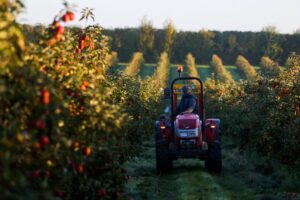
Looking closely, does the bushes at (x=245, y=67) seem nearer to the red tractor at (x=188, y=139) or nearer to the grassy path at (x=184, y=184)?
the grassy path at (x=184, y=184)

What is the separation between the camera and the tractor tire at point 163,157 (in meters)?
14.9

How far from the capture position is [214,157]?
1511 cm

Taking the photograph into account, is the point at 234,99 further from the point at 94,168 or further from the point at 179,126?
the point at 94,168

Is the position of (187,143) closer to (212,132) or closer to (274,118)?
(212,132)

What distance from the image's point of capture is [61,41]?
300 inches

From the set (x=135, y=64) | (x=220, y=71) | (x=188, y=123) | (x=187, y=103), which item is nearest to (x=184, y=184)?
(x=188, y=123)

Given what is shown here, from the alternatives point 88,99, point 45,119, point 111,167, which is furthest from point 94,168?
point 45,119

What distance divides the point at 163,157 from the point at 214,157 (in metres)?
1.29

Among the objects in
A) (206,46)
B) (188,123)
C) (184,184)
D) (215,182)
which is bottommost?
(215,182)

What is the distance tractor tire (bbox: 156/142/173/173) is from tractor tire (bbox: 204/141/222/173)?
39.3 inches

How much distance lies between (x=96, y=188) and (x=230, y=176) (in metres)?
8.09

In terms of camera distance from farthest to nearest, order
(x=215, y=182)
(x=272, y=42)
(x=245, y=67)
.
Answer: (x=272, y=42)
(x=245, y=67)
(x=215, y=182)

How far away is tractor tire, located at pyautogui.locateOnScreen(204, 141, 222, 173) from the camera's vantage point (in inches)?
587

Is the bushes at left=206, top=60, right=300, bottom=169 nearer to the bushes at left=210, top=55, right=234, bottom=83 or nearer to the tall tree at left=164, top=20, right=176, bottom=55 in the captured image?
the bushes at left=210, top=55, right=234, bottom=83
